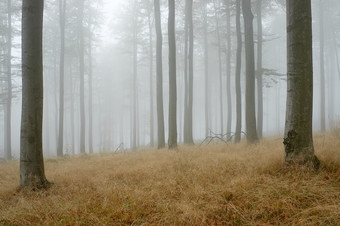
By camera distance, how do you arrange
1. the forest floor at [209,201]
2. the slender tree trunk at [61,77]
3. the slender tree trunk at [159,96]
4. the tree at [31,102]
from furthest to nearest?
the slender tree trunk at [61,77] → the slender tree trunk at [159,96] → the tree at [31,102] → the forest floor at [209,201]

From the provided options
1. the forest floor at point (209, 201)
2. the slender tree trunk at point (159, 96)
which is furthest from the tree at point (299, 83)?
the slender tree trunk at point (159, 96)

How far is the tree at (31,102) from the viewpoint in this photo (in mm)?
4371

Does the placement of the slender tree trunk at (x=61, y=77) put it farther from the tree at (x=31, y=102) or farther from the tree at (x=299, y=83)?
the tree at (x=299, y=83)

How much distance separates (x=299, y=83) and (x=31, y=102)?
5.65m

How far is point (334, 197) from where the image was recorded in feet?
8.67

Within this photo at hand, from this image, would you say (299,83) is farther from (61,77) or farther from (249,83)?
(61,77)

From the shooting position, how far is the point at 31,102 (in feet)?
14.5

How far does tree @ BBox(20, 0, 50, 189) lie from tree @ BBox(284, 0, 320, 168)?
17.4 ft

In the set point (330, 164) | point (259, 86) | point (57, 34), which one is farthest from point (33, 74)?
point (57, 34)

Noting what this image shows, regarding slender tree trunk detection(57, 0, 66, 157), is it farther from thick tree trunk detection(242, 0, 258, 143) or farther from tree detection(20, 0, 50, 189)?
thick tree trunk detection(242, 0, 258, 143)

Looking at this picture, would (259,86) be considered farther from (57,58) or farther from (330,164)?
(57,58)

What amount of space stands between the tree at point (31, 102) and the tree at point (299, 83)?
529 centimetres

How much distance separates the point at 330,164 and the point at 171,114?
262 inches

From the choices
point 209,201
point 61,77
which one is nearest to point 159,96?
point 61,77
